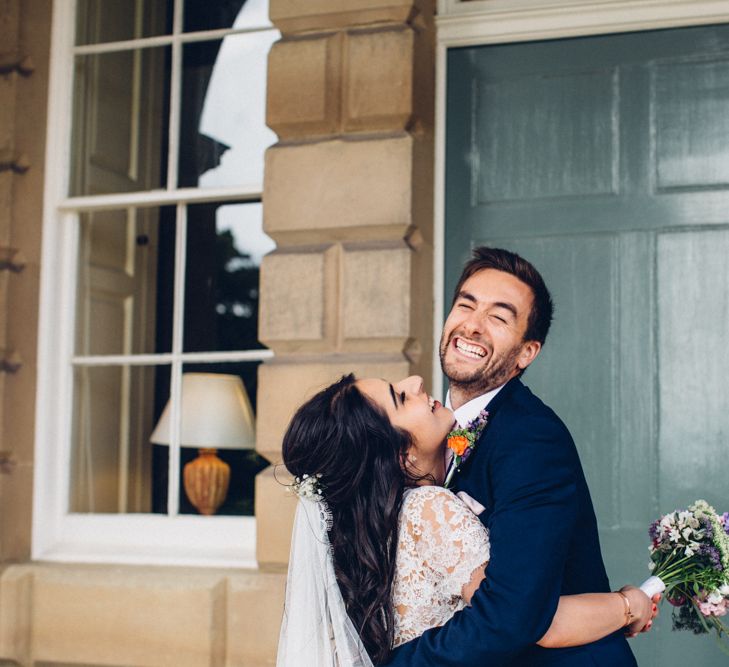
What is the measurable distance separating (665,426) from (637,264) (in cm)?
57

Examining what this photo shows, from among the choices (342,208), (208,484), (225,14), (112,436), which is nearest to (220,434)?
(208,484)

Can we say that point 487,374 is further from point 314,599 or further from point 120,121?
point 120,121

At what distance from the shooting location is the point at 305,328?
3.93 meters

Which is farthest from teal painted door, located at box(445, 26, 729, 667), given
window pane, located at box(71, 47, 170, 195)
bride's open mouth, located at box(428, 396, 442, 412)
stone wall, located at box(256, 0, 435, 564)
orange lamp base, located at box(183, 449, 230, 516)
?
bride's open mouth, located at box(428, 396, 442, 412)

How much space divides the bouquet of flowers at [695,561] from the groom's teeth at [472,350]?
1.97 feet

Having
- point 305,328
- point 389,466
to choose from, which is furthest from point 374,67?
point 389,466

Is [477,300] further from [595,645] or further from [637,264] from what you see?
[637,264]

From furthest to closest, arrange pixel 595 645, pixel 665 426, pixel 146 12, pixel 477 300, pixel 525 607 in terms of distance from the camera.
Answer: pixel 146 12
pixel 665 426
pixel 477 300
pixel 595 645
pixel 525 607

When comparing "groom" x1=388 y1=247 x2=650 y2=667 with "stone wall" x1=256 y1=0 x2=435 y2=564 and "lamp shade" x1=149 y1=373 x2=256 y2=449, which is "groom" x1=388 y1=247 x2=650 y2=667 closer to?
"stone wall" x1=256 y1=0 x2=435 y2=564

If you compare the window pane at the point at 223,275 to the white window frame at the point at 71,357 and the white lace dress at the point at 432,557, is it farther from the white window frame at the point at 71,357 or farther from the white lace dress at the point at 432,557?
the white lace dress at the point at 432,557

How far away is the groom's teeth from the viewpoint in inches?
96.4

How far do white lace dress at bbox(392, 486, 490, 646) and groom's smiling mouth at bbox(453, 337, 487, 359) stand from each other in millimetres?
379

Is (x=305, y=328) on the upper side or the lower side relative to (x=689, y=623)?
upper

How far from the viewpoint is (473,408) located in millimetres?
2430
